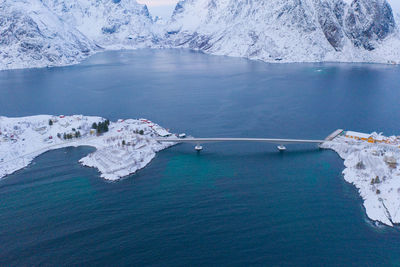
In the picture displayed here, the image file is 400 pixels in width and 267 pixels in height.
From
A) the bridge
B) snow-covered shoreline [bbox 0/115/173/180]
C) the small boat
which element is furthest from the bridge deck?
snow-covered shoreline [bbox 0/115/173/180]

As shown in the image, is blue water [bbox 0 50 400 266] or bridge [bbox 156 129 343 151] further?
bridge [bbox 156 129 343 151]

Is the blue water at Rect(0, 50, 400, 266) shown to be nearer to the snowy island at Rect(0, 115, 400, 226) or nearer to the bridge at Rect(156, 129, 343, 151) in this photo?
the bridge at Rect(156, 129, 343, 151)

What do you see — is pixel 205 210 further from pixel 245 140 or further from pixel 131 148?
pixel 245 140

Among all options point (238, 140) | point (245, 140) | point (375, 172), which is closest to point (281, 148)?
point (245, 140)

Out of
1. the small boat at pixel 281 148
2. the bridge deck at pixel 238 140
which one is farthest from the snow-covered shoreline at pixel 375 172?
the small boat at pixel 281 148

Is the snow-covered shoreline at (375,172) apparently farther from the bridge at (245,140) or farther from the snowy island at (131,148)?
the bridge at (245,140)
